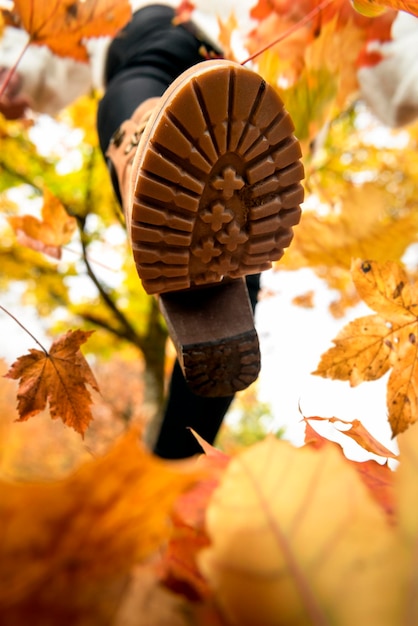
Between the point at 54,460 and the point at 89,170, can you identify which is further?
the point at 54,460

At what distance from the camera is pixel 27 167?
257 centimetres

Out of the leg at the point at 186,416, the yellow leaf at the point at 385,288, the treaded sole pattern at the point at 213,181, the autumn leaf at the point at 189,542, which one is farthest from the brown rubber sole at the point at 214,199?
the autumn leaf at the point at 189,542

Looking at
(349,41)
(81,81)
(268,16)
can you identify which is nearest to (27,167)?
(81,81)

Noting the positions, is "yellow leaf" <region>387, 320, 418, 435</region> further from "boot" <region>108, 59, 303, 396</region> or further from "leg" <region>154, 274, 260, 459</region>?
"leg" <region>154, 274, 260, 459</region>

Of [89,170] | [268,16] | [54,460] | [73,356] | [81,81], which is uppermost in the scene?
[89,170]

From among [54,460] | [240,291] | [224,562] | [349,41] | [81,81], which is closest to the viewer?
[224,562]

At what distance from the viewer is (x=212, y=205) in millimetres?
670

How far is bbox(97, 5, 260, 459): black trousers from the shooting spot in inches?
39.3

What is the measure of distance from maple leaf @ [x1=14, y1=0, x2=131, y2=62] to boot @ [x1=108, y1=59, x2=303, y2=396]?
0.93ft

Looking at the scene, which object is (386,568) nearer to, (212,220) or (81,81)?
(212,220)

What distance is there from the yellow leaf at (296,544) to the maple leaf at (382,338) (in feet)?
1.33

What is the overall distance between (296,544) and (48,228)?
0.87m

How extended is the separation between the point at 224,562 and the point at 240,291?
588 mm

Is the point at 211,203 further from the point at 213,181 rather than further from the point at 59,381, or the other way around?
the point at 59,381
